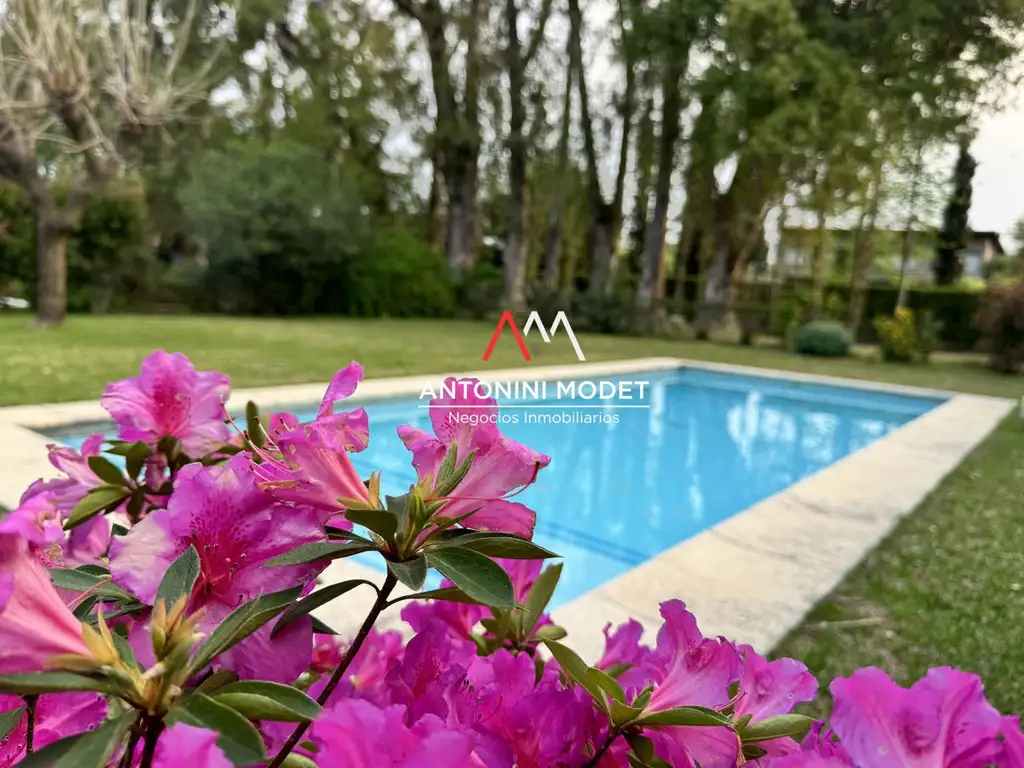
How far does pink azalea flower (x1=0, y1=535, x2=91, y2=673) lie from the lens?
0.90 feet

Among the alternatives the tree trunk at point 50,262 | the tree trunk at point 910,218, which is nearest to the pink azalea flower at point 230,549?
the tree trunk at point 50,262

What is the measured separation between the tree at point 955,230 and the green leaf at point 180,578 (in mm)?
17051

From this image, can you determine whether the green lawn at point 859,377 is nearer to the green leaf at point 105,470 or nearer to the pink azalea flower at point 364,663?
the pink azalea flower at point 364,663

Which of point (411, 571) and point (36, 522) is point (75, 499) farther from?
point (411, 571)

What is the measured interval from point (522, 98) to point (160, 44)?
708 centimetres

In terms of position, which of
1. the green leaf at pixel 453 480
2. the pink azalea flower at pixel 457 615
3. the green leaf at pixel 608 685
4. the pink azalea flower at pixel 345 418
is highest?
the pink azalea flower at pixel 345 418

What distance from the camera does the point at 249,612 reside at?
306mm

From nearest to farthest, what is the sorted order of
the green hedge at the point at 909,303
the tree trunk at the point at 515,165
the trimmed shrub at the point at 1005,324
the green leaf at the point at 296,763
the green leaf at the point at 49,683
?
the green leaf at the point at 49,683 < the green leaf at the point at 296,763 < the trimmed shrub at the point at 1005,324 < the green hedge at the point at 909,303 < the tree trunk at the point at 515,165

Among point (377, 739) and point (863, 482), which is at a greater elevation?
point (377, 739)

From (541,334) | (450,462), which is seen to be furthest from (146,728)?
(541,334)

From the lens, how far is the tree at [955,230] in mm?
14664

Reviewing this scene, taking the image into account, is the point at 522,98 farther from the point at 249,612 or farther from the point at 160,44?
the point at 249,612

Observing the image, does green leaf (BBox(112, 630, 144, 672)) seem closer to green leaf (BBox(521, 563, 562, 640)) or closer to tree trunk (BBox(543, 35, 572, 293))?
green leaf (BBox(521, 563, 562, 640))

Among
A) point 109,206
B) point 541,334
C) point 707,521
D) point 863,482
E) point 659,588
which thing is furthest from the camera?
point 109,206
